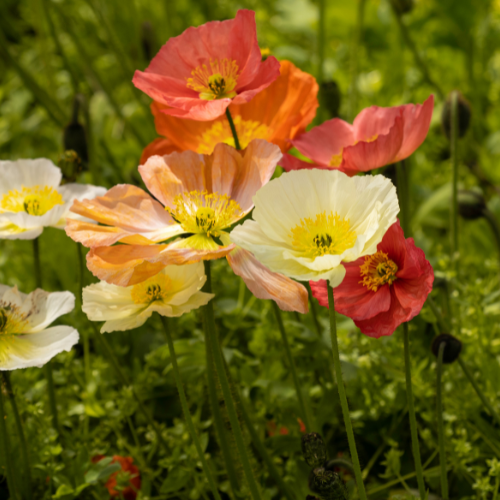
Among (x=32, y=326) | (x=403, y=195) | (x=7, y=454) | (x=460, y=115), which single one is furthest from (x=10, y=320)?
(x=460, y=115)

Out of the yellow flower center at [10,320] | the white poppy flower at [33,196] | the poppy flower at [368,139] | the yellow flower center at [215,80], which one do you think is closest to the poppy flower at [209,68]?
the yellow flower center at [215,80]

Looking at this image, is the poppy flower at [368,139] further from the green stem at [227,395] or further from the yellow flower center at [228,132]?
the green stem at [227,395]

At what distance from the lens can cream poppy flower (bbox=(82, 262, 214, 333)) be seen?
2.31 feet

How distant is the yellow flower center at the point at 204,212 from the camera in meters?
0.73

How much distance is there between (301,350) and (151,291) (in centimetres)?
41

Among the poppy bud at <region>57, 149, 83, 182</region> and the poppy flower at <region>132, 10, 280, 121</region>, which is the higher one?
the poppy flower at <region>132, 10, 280, 121</region>

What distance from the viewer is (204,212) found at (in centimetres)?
74

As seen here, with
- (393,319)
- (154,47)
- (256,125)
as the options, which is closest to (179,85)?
(256,125)

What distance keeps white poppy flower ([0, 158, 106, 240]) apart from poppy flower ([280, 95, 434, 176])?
32cm

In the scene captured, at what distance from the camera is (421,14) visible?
261 centimetres

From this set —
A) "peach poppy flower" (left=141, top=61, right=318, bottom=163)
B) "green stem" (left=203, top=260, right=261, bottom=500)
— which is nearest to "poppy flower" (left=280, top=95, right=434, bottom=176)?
"peach poppy flower" (left=141, top=61, right=318, bottom=163)

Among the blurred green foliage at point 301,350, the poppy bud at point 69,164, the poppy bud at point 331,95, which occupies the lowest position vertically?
the blurred green foliage at point 301,350

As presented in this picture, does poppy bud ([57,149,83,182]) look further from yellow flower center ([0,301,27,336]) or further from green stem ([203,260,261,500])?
green stem ([203,260,261,500])

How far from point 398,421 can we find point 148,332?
582 mm
